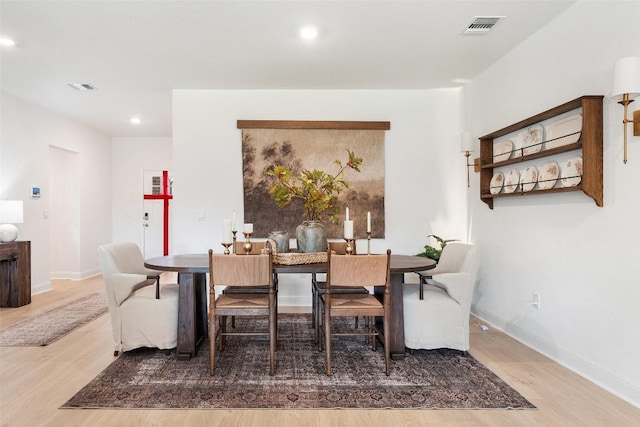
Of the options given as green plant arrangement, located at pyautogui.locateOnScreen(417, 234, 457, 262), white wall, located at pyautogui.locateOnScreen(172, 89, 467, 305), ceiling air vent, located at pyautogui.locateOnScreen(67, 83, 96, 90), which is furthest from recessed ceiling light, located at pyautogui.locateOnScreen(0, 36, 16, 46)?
green plant arrangement, located at pyautogui.locateOnScreen(417, 234, 457, 262)

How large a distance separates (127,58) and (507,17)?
129 inches

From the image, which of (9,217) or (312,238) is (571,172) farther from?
(9,217)

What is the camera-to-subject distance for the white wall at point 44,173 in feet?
16.3

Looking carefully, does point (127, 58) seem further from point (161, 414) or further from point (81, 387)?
point (161, 414)

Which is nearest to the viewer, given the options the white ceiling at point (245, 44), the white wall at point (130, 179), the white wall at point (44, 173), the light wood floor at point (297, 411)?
the light wood floor at point (297, 411)

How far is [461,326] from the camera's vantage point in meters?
3.01

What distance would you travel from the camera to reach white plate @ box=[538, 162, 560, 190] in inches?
113

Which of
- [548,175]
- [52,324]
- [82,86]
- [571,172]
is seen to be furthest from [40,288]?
[571,172]

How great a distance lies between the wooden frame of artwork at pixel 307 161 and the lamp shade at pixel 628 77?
2.67 meters

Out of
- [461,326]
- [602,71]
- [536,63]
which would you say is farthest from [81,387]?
[536,63]

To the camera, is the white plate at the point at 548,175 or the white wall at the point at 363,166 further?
the white wall at the point at 363,166

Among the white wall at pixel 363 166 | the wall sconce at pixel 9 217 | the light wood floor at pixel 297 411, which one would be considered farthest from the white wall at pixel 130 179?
the light wood floor at pixel 297 411

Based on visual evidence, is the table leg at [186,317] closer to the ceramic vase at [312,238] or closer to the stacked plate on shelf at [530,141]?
the ceramic vase at [312,238]

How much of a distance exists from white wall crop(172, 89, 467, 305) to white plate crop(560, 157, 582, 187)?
185 centimetres
